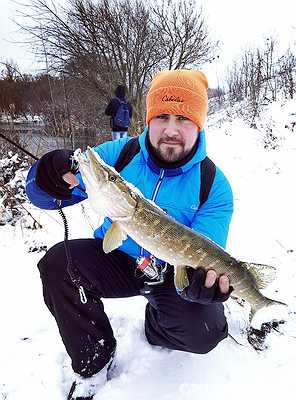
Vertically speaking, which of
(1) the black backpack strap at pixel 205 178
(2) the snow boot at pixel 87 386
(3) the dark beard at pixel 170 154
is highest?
(3) the dark beard at pixel 170 154

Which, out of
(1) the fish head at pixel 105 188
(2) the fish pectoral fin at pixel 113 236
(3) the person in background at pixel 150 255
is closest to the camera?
(1) the fish head at pixel 105 188

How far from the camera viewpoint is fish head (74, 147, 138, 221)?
135 cm

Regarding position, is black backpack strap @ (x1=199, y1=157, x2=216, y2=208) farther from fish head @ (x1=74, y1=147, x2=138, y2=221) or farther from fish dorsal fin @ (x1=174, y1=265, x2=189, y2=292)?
fish head @ (x1=74, y1=147, x2=138, y2=221)

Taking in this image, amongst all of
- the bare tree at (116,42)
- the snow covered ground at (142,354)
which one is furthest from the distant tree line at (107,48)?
the snow covered ground at (142,354)

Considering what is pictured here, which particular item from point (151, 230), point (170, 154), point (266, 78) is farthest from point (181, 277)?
Result: point (266, 78)

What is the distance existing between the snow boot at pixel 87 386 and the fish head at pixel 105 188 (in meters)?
0.91

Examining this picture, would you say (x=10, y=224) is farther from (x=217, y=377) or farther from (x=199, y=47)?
(x=199, y=47)

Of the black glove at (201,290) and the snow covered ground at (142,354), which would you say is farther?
the snow covered ground at (142,354)

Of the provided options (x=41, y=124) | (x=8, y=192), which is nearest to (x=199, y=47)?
(x=41, y=124)

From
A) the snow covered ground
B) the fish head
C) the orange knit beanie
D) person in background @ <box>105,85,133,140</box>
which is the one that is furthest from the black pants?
person in background @ <box>105,85,133,140</box>

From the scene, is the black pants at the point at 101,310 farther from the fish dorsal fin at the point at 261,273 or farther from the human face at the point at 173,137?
the human face at the point at 173,137

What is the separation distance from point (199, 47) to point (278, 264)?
13530mm

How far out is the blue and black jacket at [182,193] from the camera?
183 centimetres

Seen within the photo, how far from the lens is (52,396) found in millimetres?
1688
